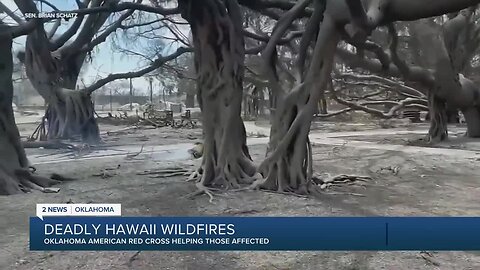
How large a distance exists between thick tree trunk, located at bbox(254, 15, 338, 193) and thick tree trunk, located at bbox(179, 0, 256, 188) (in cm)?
33

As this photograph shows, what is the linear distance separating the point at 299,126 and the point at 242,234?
5.49 ft

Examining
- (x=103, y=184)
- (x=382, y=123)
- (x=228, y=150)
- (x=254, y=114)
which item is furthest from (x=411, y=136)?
(x=103, y=184)

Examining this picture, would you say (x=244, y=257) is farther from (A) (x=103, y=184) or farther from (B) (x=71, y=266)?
(A) (x=103, y=184)

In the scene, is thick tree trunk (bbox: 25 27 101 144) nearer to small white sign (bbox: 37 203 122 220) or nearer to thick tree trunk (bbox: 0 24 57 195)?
thick tree trunk (bbox: 0 24 57 195)

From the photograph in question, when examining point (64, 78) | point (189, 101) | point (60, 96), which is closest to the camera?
point (189, 101)

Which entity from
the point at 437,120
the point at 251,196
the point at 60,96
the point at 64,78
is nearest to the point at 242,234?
the point at 251,196

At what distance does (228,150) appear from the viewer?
11.6 ft

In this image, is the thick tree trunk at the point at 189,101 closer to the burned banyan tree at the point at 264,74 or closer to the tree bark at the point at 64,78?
the burned banyan tree at the point at 264,74

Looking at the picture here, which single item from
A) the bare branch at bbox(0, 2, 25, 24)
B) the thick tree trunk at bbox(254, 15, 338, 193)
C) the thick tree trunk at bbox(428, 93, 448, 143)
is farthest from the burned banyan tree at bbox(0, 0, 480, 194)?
the thick tree trunk at bbox(428, 93, 448, 143)

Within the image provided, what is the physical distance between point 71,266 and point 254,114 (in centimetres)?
283

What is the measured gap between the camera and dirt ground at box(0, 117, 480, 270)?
184cm

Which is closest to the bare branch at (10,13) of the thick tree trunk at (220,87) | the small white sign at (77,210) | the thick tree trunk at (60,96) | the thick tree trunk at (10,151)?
the thick tree trunk at (60,96)

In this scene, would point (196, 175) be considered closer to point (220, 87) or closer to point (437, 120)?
point (220, 87)

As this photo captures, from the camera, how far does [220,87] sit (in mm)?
3547
